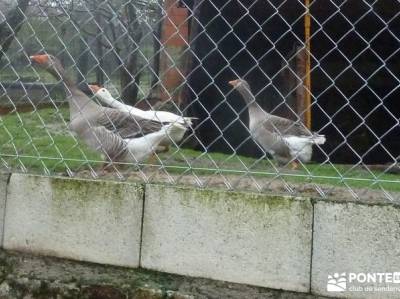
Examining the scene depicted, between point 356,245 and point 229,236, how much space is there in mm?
444

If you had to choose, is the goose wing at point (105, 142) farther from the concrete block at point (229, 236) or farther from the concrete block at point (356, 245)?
the concrete block at point (356, 245)

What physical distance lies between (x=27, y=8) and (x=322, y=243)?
190 centimetres

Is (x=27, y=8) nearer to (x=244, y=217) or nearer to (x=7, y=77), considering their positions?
(x=7, y=77)

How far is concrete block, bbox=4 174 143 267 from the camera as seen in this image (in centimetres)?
224

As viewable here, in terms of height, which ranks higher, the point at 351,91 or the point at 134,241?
the point at 351,91

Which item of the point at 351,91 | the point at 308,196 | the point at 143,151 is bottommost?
the point at 308,196

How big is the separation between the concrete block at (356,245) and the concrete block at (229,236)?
0.04 meters

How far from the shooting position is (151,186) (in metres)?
2.21

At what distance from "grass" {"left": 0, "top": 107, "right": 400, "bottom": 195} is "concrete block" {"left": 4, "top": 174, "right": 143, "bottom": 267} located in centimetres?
17

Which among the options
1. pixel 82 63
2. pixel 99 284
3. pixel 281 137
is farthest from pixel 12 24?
pixel 281 137

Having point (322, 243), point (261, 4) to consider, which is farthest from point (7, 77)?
point (261, 4)

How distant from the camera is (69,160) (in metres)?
2.59

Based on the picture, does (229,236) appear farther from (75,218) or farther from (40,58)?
(40,58)

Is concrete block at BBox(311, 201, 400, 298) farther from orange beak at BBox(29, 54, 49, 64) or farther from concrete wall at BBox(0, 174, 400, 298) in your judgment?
orange beak at BBox(29, 54, 49, 64)
